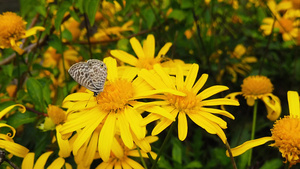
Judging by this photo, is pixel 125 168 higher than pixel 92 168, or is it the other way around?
Result: pixel 125 168

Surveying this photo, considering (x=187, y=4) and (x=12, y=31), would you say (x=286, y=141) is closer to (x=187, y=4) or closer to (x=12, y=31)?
(x=187, y=4)

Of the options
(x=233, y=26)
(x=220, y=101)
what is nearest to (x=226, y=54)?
(x=233, y=26)

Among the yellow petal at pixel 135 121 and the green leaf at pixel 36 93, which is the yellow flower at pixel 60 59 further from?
the yellow petal at pixel 135 121

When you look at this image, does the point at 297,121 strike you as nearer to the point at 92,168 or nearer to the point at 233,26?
the point at 92,168

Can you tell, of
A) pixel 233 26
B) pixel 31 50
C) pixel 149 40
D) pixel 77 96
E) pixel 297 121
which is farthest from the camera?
pixel 233 26

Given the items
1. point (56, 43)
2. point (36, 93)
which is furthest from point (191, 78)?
point (56, 43)

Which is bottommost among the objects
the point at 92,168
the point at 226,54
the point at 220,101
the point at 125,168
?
the point at 92,168

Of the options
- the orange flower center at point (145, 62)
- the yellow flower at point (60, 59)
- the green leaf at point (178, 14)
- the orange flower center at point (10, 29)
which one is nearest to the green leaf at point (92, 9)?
the orange flower center at point (145, 62)
